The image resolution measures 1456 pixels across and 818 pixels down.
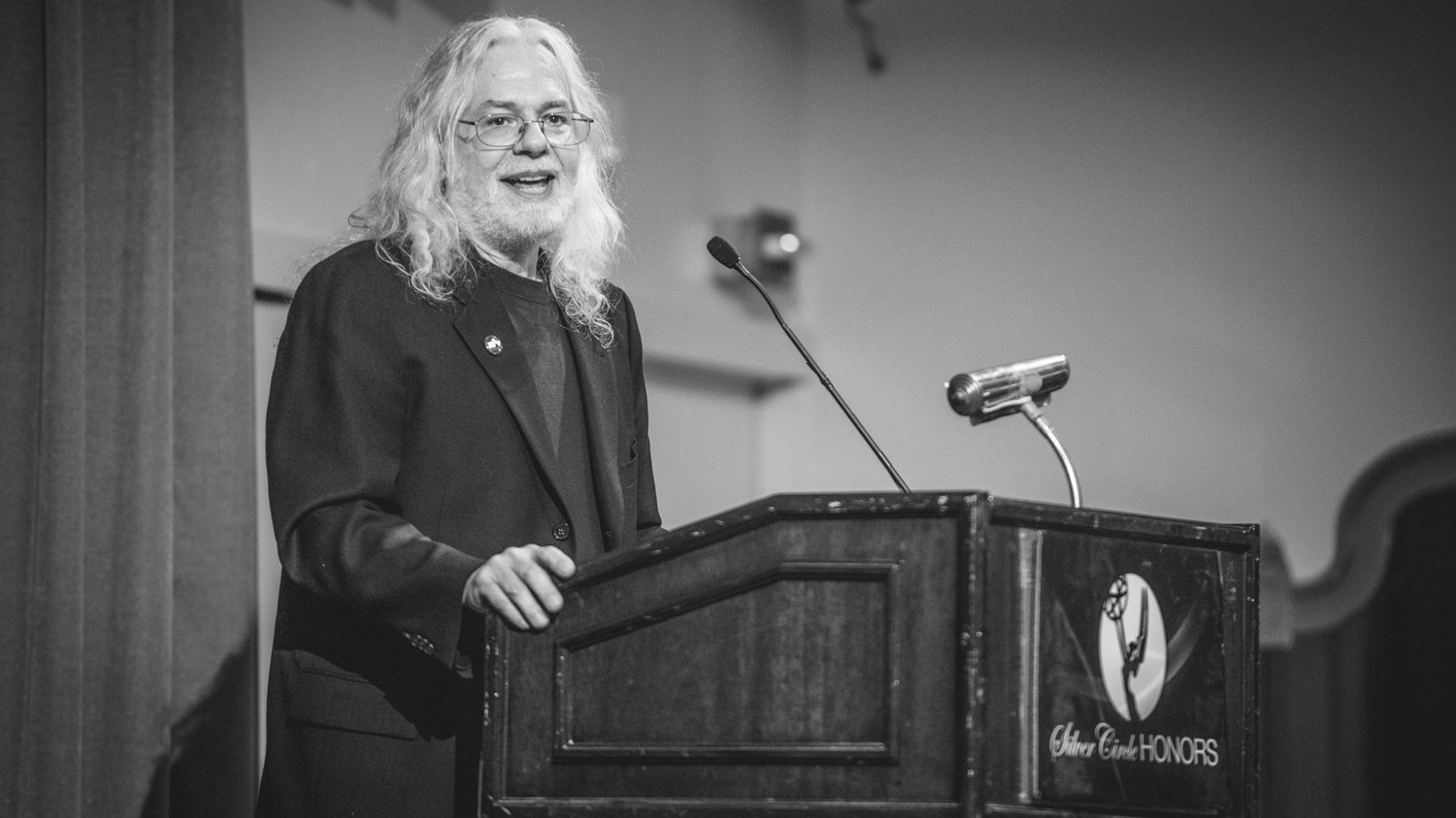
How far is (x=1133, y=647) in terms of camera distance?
1.57m

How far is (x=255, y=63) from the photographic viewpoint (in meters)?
3.74

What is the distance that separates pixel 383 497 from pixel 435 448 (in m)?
0.10

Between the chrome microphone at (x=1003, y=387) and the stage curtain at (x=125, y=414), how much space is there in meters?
1.64

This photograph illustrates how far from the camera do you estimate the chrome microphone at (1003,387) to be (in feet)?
6.73

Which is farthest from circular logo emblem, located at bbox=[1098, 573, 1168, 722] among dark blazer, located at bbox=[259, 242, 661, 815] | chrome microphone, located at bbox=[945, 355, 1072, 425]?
dark blazer, located at bbox=[259, 242, 661, 815]

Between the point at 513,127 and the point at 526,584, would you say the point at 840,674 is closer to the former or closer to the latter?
the point at 526,584

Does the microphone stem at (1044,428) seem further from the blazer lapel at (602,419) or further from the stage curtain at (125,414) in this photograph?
the stage curtain at (125,414)

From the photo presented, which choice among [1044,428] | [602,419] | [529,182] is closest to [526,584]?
[602,419]

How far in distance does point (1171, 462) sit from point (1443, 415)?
0.85 metres

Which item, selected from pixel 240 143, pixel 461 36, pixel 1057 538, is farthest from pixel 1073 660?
pixel 240 143

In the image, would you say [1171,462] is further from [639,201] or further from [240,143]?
[240,143]

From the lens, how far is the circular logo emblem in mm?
1550

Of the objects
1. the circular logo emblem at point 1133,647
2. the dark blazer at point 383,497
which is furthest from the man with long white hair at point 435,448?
the circular logo emblem at point 1133,647

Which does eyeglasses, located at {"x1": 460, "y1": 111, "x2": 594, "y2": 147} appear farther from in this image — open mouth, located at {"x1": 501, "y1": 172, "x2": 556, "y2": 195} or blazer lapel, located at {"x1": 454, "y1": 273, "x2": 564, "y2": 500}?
blazer lapel, located at {"x1": 454, "y1": 273, "x2": 564, "y2": 500}
